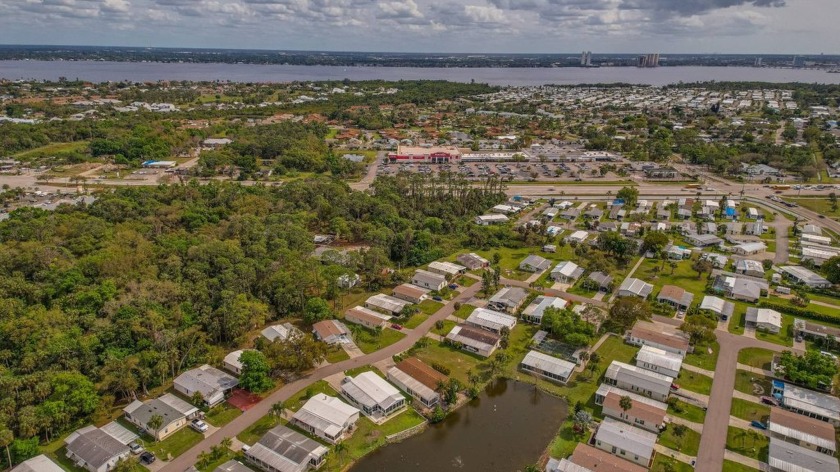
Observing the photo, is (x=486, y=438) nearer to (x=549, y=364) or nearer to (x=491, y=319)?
(x=549, y=364)

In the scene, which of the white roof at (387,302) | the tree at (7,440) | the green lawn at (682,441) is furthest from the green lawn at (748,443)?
the tree at (7,440)

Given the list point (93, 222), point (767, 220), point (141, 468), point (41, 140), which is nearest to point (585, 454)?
point (141, 468)

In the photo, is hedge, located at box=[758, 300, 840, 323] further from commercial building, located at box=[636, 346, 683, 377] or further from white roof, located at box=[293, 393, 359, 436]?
white roof, located at box=[293, 393, 359, 436]

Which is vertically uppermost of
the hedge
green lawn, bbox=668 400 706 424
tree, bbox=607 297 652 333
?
tree, bbox=607 297 652 333

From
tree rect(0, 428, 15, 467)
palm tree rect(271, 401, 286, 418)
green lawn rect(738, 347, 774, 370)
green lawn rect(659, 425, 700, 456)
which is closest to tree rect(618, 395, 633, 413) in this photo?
green lawn rect(659, 425, 700, 456)

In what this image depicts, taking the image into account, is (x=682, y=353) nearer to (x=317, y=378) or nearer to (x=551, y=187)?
(x=317, y=378)

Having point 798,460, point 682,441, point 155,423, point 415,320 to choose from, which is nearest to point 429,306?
point 415,320

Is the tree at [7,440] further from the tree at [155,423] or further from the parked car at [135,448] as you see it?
the tree at [155,423]
